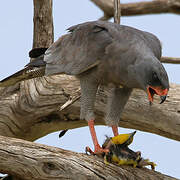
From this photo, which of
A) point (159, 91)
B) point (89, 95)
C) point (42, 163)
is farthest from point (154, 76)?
point (42, 163)

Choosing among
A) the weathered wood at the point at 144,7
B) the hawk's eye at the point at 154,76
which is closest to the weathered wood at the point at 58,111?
the hawk's eye at the point at 154,76

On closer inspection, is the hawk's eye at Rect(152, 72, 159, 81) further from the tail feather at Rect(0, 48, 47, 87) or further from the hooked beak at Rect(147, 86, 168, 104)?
the tail feather at Rect(0, 48, 47, 87)

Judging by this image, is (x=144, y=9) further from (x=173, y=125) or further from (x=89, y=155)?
(x=89, y=155)

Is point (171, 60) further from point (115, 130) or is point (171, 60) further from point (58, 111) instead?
point (58, 111)

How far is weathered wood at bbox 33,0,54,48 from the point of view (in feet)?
19.5

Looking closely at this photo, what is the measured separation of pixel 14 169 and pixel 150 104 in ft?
7.19

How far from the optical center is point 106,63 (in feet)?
16.2

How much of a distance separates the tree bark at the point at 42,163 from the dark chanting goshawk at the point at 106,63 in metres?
0.50

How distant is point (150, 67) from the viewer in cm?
445

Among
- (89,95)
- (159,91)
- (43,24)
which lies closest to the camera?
(159,91)

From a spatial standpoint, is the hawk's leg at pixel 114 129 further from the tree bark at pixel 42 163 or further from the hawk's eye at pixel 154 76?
the hawk's eye at pixel 154 76

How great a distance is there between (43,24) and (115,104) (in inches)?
63.5

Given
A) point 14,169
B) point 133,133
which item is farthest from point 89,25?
point 14,169

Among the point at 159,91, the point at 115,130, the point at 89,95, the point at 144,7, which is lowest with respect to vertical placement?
the point at 115,130
